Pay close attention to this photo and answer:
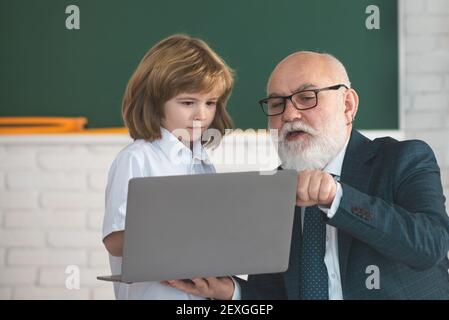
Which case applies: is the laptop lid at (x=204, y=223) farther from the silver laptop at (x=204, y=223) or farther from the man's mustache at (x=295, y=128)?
the man's mustache at (x=295, y=128)

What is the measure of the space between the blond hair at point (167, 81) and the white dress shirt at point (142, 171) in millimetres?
46

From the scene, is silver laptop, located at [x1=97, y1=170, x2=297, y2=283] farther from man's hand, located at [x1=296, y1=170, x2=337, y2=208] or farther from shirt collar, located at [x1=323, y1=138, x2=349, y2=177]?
shirt collar, located at [x1=323, y1=138, x2=349, y2=177]

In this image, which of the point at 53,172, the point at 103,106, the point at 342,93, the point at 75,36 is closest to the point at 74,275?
the point at 53,172

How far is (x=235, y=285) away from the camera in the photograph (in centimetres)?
165

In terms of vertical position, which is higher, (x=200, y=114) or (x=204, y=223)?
(x=200, y=114)

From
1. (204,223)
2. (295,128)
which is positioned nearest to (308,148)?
(295,128)

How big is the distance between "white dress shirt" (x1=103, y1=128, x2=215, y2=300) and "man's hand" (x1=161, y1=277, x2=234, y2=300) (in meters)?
0.04

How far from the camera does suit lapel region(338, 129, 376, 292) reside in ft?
5.24

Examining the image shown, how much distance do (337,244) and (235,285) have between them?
236 millimetres

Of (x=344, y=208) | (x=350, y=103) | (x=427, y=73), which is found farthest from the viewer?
(x=427, y=73)

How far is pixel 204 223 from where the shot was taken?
4.36 feet

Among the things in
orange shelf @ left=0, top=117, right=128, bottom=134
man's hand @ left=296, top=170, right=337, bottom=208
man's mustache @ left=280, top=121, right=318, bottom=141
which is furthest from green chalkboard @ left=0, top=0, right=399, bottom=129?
man's hand @ left=296, top=170, right=337, bottom=208

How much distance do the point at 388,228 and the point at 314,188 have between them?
176 mm

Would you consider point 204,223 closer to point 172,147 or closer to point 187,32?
point 172,147
